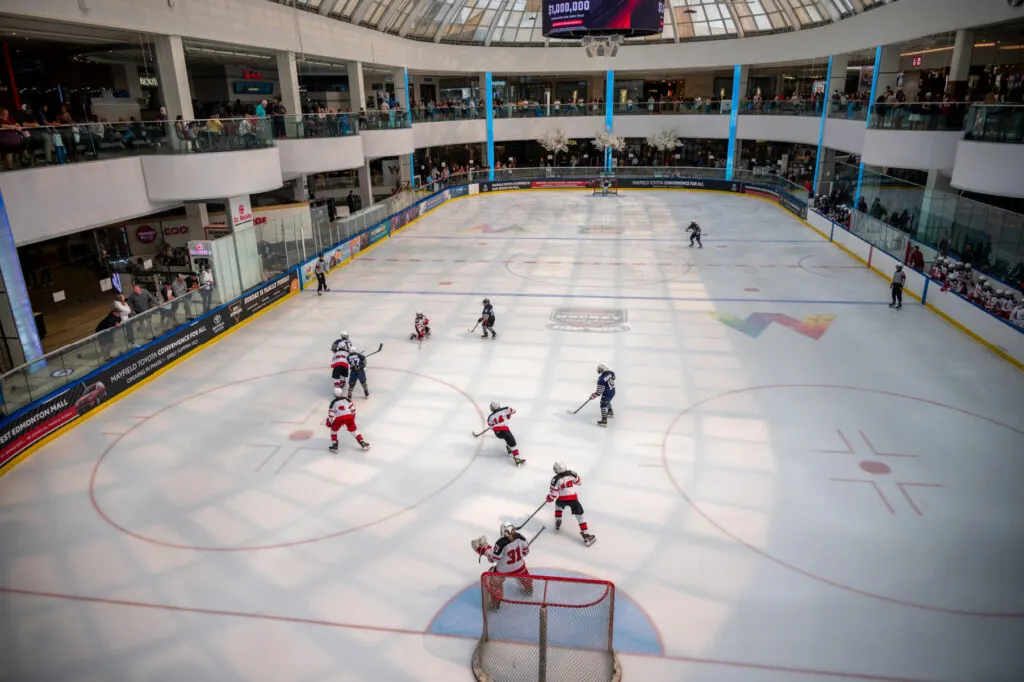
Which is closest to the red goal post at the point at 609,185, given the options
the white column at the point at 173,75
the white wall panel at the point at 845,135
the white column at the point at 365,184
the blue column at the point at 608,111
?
the blue column at the point at 608,111

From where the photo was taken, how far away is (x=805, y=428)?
1130 cm

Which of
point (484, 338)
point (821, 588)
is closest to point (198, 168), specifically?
point (484, 338)

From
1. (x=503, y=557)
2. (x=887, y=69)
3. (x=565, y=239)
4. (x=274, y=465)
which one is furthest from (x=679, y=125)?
(x=503, y=557)

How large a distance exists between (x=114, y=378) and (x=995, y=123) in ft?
68.3

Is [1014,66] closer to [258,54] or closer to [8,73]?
[258,54]

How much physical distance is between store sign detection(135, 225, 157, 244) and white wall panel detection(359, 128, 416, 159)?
29.1 feet

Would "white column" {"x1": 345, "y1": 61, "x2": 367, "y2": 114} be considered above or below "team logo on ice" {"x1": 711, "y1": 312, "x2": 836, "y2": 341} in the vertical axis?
above

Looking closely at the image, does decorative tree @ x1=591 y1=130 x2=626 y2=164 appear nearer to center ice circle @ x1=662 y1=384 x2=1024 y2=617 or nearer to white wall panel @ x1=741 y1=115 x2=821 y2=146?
white wall panel @ x1=741 y1=115 x2=821 y2=146

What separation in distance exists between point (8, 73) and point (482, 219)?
1918cm

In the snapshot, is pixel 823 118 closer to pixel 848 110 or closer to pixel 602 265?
pixel 848 110

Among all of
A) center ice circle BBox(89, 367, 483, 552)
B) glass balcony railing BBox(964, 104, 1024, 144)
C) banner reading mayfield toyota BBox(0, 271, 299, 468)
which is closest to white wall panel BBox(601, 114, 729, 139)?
glass balcony railing BBox(964, 104, 1024, 144)

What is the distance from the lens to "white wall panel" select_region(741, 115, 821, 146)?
35.2 m

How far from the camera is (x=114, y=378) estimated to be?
42.7ft

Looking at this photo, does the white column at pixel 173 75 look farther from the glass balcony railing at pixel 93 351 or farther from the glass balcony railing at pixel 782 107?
the glass balcony railing at pixel 782 107
